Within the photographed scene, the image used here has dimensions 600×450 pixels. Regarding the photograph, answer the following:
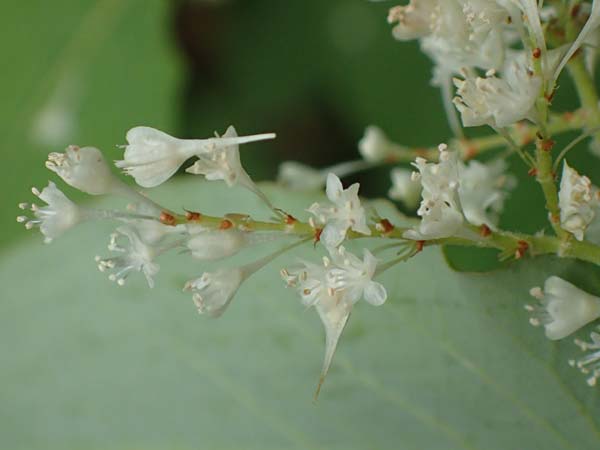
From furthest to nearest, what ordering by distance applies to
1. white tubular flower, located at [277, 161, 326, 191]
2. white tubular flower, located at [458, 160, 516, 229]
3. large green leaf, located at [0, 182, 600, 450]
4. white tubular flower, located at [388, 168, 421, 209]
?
1. white tubular flower, located at [277, 161, 326, 191]
2. white tubular flower, located at [388, 168, 421, 209]
3. white tubular flower, located at [458, 160, 516, 229]
4. large green leaf, located at [0, 182, 600, 450]

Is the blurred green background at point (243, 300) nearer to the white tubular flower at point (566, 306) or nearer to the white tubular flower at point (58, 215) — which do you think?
the white tubular flower at point (566, 306)

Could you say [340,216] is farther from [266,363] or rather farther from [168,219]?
[266,363]

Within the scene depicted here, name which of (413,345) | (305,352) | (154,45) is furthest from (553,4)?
(154,45)

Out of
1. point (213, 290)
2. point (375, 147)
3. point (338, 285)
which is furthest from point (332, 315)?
point (375, 147)

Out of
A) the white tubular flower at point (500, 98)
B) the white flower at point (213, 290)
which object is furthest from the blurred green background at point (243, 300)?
the white flower at point (213, 290)

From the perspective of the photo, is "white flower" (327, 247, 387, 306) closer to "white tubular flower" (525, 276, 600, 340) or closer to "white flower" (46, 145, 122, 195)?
"white tubular flower" (525, 276, 600, 340)

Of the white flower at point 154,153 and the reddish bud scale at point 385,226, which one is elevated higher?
the white flower at point 154,153

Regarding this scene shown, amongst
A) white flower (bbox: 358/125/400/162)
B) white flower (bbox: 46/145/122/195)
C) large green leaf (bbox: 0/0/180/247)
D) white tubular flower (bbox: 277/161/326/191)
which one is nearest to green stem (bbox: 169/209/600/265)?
white flower (bbox: 46/145/122/195)

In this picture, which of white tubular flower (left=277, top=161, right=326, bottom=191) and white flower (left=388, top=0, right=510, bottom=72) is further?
white tubular flower (left=277, top=161, right=326, bottom=191)
